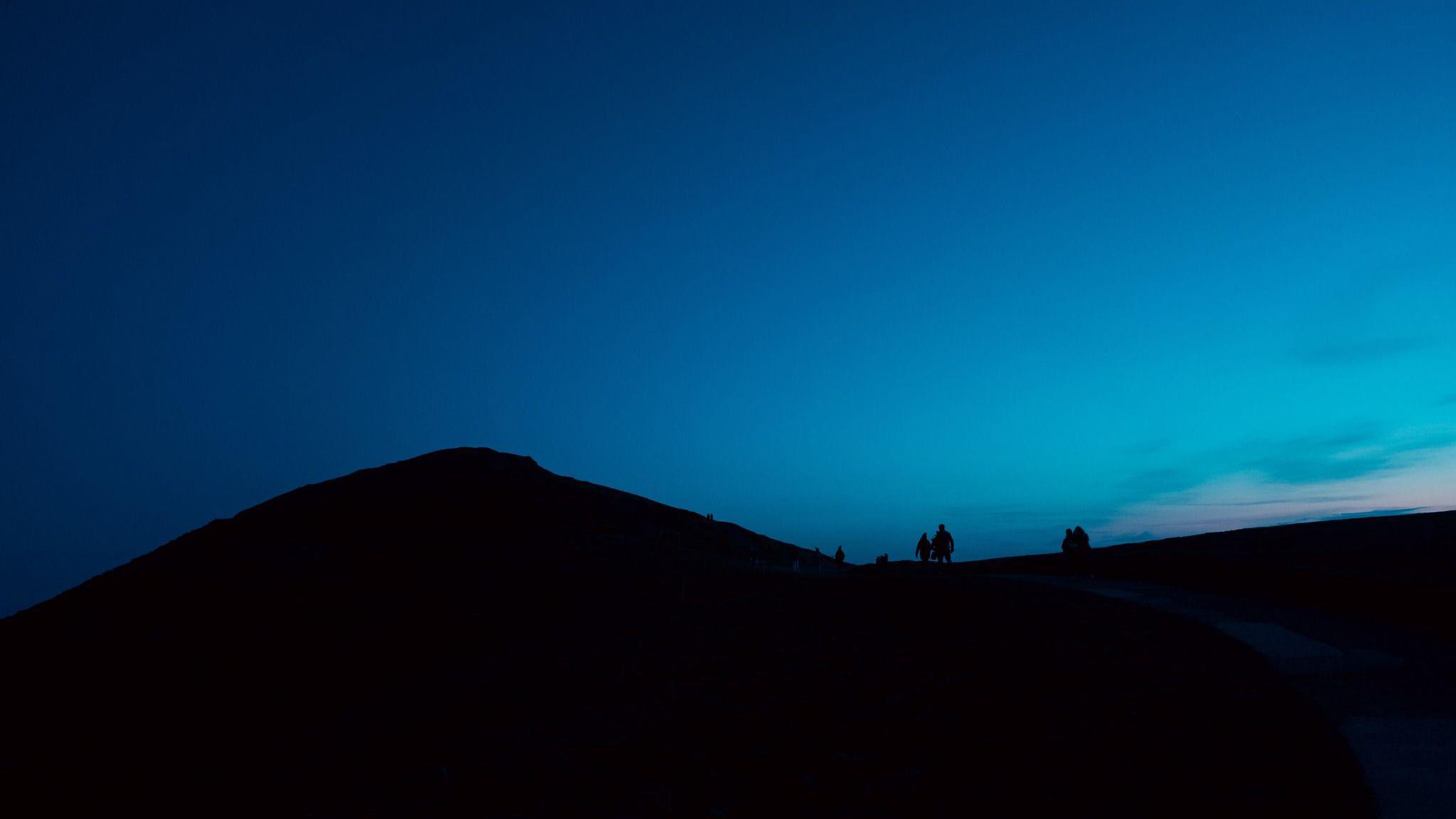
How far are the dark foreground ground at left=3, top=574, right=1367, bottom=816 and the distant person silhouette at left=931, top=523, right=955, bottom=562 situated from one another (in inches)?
442

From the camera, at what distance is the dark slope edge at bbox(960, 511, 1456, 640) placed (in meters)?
18.1

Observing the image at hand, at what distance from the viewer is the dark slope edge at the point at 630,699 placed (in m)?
10.9

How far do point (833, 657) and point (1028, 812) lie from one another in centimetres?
841

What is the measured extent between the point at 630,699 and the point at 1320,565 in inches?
831

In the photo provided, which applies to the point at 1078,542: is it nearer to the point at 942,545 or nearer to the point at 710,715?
the point at 942,545

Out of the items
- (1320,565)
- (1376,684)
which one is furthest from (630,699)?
(1320,565)

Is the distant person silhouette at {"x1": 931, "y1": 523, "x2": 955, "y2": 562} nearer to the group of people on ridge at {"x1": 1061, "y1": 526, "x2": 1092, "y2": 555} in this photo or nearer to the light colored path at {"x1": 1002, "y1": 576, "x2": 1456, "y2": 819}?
the group of people on ridge at {"x1": 1061, "y1": 526, "x2": 1092, "y2": 555}

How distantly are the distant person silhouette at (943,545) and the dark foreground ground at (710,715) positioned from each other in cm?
1122

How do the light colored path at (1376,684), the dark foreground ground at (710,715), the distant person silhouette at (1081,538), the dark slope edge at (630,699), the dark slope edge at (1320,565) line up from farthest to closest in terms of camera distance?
the distant person silhouette at (1081,538) < the dark slope edge at (1320,565) < the dark slope edge at (630,699) < the dark foreground ground at (710,715) < the light colored path at (1376,684)

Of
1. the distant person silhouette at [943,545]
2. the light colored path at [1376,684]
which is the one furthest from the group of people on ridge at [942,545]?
the light colored path at [1376,684]

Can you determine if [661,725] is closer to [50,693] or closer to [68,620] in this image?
[50,693]

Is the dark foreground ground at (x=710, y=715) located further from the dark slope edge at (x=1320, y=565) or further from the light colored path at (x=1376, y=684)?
the dark slope edge at (x=1320, y=565)

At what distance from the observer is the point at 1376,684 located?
12.2 metres

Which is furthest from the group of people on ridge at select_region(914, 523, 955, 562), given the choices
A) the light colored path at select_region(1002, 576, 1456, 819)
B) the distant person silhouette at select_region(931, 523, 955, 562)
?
the light colored path at select_region(1002, 576, 1456, 819)
